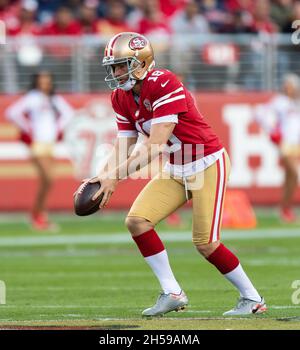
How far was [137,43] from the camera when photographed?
26.4 ft

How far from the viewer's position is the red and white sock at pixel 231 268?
319 inches

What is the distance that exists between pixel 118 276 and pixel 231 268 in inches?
129

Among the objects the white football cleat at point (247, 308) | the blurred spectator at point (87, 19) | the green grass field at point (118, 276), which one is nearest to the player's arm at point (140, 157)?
the green grass field at point (118, 276)

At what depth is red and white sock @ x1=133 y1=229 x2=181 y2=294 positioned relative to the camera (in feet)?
26.6

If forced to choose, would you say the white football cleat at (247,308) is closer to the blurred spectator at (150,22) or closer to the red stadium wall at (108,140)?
the red stadium wall at (108,140)

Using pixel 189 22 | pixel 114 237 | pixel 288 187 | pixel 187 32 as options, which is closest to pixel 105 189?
pixel 114 237

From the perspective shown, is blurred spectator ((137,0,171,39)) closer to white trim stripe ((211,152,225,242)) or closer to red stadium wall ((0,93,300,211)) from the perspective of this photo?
red stadium wall ((0,93,300,211))

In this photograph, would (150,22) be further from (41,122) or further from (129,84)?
(129,84)

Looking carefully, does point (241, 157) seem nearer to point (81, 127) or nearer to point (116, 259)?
point (81, 127)

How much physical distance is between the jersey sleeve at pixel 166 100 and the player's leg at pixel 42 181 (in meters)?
8.46

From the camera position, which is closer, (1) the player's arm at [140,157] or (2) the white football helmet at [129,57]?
(1) the player's arm at [140,157]

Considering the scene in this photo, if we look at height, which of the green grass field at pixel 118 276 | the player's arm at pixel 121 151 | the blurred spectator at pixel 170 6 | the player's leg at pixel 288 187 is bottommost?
the player's leg at pixel 288 187
